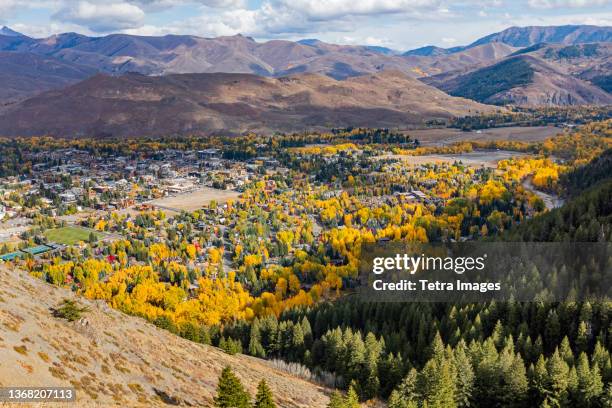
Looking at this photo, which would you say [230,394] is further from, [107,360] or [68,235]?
[68,235]

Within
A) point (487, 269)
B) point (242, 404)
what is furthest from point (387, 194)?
point (242, 404)

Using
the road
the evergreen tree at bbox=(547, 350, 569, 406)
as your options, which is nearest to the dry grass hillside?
the evergreen tree at bbox=(547, 350, 569, 406)

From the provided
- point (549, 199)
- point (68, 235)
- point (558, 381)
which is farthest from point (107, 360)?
point (549, 199)

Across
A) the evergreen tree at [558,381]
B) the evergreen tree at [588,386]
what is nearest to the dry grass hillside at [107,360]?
the evergreen tree at [558,381]

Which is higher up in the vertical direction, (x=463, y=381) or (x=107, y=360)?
(x=107, y=360)

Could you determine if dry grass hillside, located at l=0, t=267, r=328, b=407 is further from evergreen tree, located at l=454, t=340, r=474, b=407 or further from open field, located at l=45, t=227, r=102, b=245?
open field, located at l=45, t=227, r=102, b=245

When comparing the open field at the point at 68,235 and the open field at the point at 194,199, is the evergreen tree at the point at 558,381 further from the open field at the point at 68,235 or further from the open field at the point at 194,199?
the open field at the point at 194,199

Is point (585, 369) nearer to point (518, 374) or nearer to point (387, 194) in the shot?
point (518, 374)
